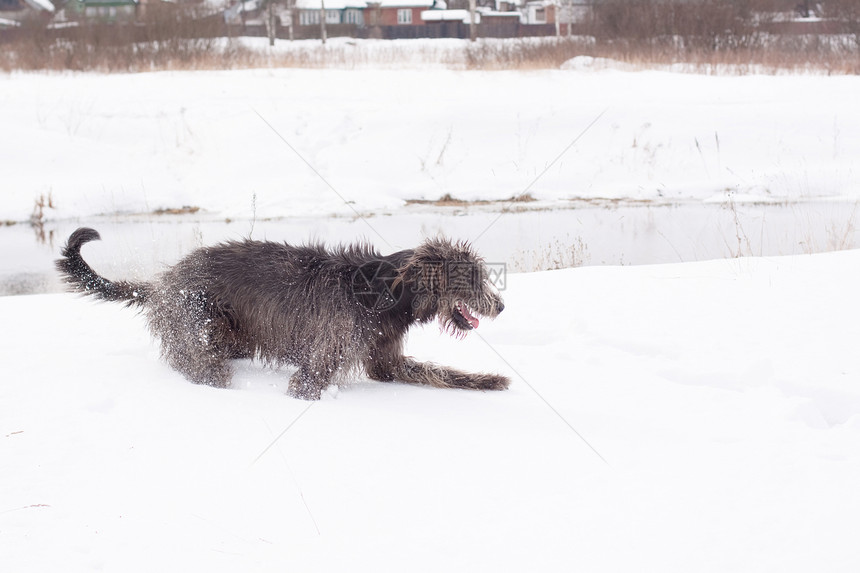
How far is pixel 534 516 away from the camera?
9.64 ft

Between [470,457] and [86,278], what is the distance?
275 cm

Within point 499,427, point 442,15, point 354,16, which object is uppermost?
point 354,16

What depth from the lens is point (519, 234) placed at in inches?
408

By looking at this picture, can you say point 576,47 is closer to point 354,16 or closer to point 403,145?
point 403,145

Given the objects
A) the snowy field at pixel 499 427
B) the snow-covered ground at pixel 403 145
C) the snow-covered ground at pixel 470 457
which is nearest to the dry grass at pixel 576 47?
the snow-covered ground at pixel 403 145

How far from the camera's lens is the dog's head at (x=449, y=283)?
4.44 meters

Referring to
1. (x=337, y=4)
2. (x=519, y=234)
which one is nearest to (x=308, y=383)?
(x=519, y=234)

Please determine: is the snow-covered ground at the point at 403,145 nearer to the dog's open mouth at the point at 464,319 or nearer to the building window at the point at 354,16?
the dog's open mouth at the point at 464,319

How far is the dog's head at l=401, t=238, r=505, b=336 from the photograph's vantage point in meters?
4.44

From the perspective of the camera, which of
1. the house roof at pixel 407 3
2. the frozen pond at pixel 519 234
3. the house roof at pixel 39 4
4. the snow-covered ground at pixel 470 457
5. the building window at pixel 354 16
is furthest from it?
the building window at pixel 354 16

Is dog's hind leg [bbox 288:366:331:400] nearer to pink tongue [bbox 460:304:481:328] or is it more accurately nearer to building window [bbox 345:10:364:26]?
pink tongue [bbox 460:304:481:328]

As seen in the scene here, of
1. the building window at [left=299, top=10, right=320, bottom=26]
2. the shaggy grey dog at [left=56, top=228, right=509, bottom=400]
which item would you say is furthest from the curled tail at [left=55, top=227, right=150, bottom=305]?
the building window at [left=299, top=10, right=320, bottom=26]

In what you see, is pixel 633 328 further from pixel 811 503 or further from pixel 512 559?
pixel 512 559

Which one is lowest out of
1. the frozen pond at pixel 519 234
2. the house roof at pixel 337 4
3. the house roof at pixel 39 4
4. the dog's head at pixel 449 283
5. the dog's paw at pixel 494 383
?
the dog's paw at pixel 494 383
